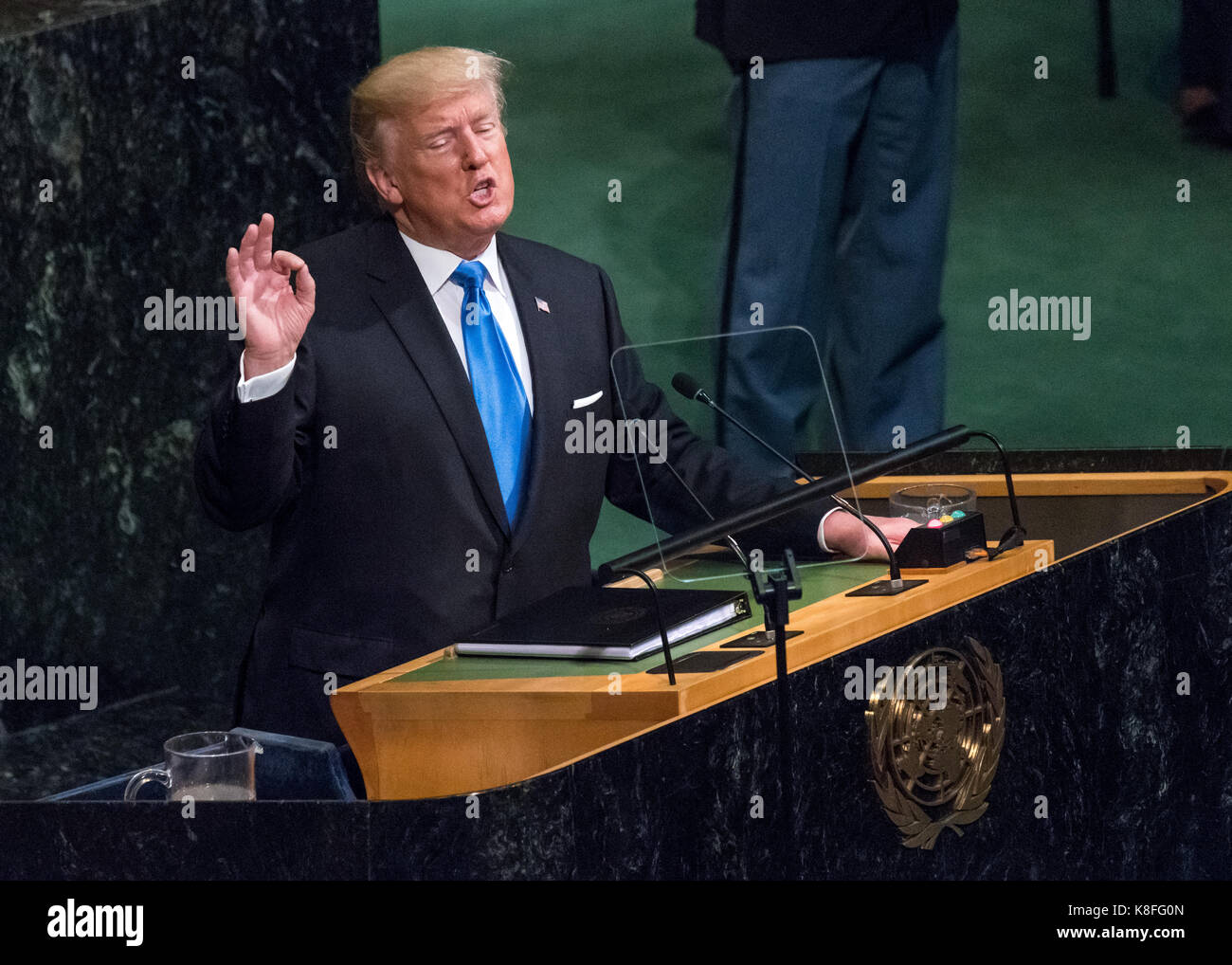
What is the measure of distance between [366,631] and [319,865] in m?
0.97

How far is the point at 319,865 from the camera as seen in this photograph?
A: 7.03 ft

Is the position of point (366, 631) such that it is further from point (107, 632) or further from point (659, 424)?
point (107, 632)

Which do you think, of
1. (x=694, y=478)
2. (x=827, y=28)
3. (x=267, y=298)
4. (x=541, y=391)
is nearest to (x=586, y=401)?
(x=541, y=391)

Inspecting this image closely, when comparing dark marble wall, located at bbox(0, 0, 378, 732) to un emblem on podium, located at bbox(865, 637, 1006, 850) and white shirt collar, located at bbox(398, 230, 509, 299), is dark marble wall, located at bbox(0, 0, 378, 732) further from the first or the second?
un emblem on podium, located at bbox(865, 637, 1006, 850)

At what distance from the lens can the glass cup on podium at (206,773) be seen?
2.33 meters

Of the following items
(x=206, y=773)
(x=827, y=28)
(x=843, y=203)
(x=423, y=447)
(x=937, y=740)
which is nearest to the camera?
(x=206, y=773)

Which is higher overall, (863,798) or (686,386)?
(686,386)

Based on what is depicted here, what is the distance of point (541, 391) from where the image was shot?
10.5 feet

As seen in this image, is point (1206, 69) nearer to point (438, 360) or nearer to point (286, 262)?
point (438, 360)

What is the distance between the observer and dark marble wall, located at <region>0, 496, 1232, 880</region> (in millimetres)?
2145

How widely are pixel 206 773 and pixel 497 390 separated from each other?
3.35 feet

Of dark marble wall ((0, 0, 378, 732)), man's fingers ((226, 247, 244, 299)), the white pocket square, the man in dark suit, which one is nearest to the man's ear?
the man in dark suit

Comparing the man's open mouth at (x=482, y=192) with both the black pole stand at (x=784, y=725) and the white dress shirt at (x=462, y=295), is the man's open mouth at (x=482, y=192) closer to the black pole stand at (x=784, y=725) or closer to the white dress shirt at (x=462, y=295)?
the white dress shirt at (x=462, y=295)
